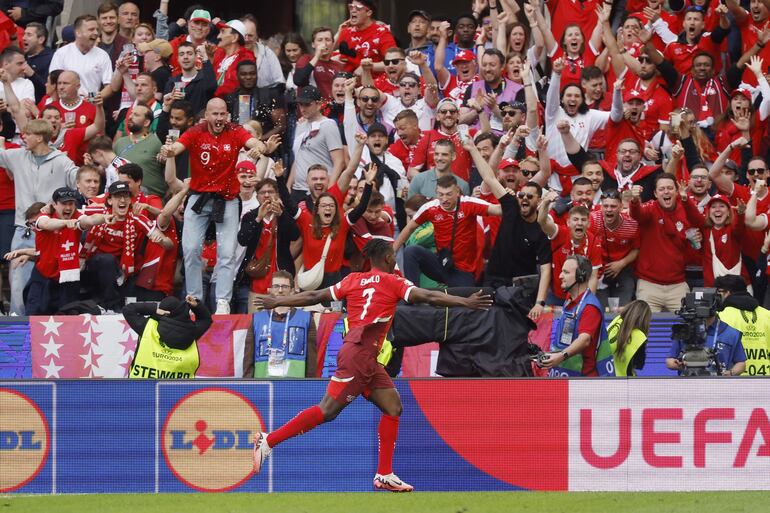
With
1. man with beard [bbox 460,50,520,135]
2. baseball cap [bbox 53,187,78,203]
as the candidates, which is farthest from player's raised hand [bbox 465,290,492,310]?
man with beard [bbox 460,50,520,135]

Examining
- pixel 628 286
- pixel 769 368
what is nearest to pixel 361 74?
pixel 628 286

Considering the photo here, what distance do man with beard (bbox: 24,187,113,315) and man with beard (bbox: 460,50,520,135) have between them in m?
4.72

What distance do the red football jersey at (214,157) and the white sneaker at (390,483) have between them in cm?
531

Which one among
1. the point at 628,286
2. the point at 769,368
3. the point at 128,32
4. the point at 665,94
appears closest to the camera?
the point at 769,368

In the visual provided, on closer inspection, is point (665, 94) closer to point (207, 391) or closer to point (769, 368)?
point (769, 368)

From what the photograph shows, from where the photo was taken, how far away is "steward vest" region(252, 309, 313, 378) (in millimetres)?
13617

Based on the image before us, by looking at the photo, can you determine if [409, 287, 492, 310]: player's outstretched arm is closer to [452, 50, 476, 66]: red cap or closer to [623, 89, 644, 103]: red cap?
[623, 89, 644, 103]: red cap

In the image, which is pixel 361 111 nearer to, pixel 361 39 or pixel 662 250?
pixel 361 39

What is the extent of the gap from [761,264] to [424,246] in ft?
12.1

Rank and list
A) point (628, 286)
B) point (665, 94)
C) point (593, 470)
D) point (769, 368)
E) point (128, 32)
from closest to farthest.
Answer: point (593, 470), point (769, 368), point (628, 286), point (665, 94), point (128, 32)

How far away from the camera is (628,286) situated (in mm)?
15148

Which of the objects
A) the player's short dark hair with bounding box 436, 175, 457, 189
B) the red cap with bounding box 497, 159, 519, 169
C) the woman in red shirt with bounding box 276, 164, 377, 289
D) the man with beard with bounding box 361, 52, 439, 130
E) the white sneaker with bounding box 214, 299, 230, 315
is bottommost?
the white sneaker with bounding box 214, 299, 230, 315

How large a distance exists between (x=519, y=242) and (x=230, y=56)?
571 cm

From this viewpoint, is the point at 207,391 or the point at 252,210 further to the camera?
the point at 252,210
